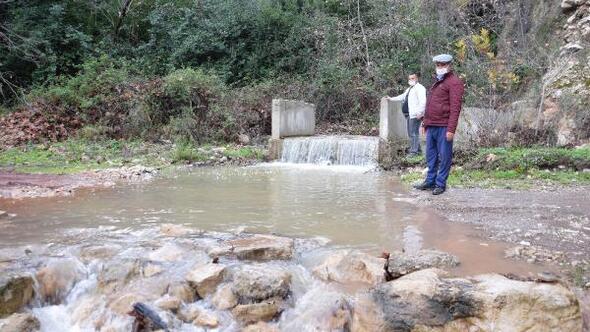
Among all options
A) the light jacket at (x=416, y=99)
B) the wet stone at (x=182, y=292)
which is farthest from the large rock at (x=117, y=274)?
the light jacket at (x=416, y=99)

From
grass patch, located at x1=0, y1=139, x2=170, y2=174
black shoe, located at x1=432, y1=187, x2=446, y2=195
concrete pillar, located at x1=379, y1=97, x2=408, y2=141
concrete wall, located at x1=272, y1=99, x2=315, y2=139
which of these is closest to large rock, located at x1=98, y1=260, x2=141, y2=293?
black shoe, located at x1=432, y1=187, x2=446, y2=195

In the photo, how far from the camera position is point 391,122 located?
13.1 metres

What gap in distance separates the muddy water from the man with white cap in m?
0.71

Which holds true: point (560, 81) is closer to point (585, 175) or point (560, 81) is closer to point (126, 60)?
point (585, 175)

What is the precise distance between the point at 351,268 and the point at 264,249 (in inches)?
35.6

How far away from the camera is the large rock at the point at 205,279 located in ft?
16.3

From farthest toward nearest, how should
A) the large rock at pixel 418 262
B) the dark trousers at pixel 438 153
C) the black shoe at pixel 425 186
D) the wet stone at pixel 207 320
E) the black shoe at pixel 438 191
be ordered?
the black shoe at pixel 425 186 → the black shoe at pixel 438 191 → the dark trousers at pixel 438 153 → the large rock at pixel 418 262 → the wet stone at pixel 207 320

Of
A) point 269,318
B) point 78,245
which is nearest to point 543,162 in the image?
point 269,318

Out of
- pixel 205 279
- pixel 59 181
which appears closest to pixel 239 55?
pixel 59 181

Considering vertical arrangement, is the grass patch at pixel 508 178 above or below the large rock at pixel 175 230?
above

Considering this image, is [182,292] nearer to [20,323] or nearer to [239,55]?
[20,323]

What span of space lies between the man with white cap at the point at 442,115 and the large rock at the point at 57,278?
4.88 metres

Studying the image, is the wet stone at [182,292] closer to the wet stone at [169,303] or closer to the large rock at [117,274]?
the wet stone at [169,303]

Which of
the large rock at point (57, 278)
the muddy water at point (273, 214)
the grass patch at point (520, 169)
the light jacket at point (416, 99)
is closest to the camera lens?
the large rock at point (57, 278)
